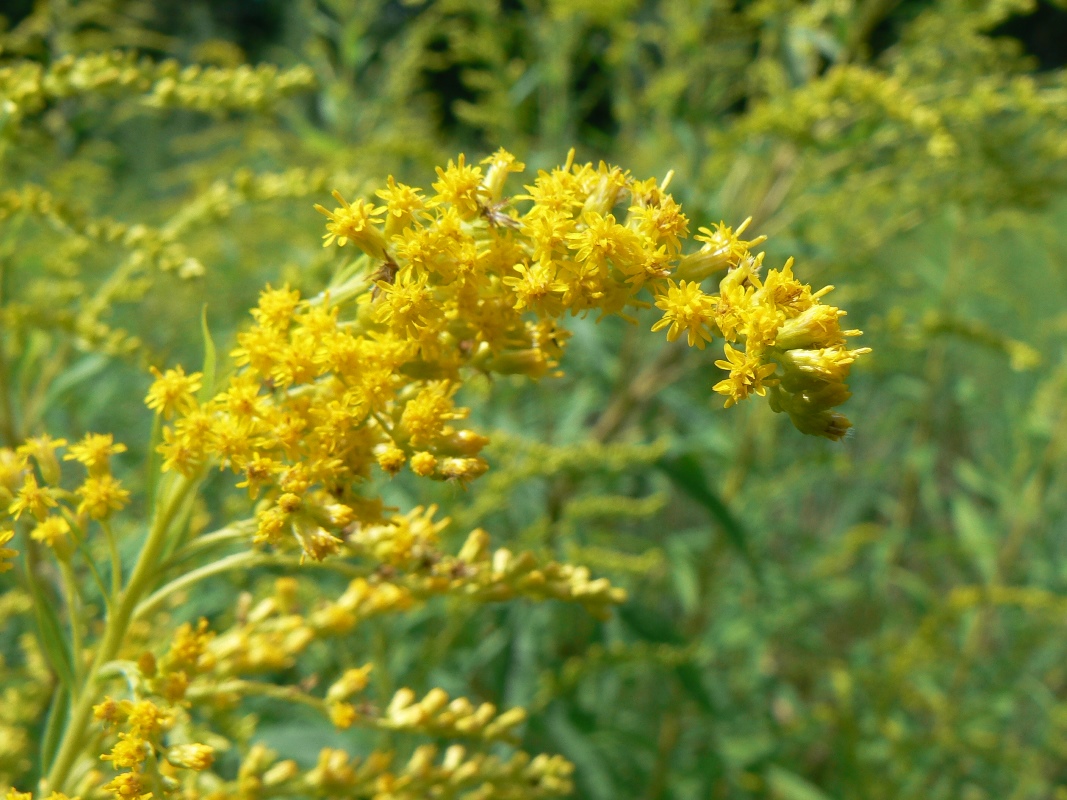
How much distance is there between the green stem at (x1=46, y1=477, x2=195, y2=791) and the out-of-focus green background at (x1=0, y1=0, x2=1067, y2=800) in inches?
26.6

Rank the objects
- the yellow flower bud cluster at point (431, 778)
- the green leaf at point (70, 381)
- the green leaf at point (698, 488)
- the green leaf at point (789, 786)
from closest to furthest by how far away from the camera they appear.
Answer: the yellow flower bud cluster at point (431, 778) → the green leaf at point (70, 381) → the green leaf at point (698, 488) → the green leaf at point (789, 786)

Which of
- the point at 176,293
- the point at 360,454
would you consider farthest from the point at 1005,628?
the point at 176,293

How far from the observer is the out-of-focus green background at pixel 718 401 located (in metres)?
2.33

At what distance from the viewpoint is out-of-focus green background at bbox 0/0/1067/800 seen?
233 centimetres

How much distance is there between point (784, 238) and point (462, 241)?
79.0 inches

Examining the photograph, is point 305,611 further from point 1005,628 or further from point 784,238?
point 1005,628

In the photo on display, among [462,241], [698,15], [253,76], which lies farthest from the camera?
[698,15]

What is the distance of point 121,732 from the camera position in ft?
3.39

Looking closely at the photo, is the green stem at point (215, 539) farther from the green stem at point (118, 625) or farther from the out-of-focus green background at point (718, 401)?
the out-of-focus green background at point (718, 401)

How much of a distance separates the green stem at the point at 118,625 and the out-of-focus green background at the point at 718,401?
67 centimetres

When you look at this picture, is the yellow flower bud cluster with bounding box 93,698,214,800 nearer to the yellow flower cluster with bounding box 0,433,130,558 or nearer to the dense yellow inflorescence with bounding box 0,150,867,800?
the dense yellow inflorescence with bounding box 0,150,867,800

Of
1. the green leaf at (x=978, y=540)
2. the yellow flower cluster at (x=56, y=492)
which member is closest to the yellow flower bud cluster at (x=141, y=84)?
the yellow flower cluster at (x=56, y=492)

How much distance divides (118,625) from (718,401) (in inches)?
103

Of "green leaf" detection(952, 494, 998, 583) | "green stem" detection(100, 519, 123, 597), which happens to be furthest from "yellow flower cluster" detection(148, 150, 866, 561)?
"green leaf" detection(952, 494, 998, 583)
